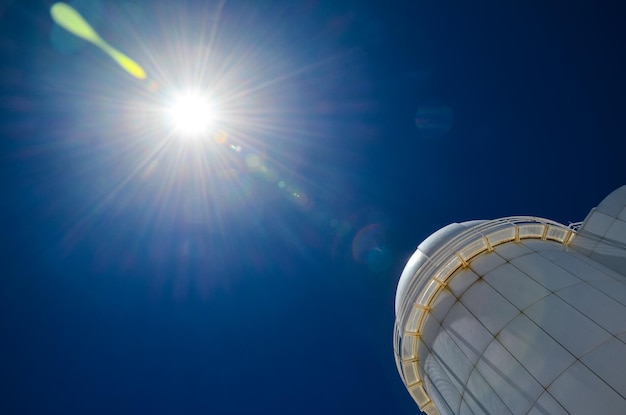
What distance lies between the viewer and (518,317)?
1020 centimetres

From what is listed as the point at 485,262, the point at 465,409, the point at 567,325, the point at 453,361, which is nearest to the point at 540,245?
the point at 485,262

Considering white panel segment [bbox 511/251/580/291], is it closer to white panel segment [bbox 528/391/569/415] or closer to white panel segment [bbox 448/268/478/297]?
white panel segment [bbox 448/268/478/297]

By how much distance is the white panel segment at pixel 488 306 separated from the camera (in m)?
10.5

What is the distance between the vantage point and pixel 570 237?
1489cm

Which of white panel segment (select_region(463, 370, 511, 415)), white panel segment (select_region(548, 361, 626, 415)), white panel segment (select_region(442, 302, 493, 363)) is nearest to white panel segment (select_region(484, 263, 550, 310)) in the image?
white panel segment (select_region(442, 302, 493, 363))

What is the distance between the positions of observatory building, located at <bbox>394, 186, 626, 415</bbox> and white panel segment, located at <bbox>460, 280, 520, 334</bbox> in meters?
0.04

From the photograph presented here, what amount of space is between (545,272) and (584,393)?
4254mm

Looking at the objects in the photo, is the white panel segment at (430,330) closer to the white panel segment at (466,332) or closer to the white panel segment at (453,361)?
the white panel segment at (453,361)

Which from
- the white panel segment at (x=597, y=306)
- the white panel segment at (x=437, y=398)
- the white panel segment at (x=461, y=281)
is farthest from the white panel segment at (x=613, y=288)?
the white panel segment at (x=437, y=398)

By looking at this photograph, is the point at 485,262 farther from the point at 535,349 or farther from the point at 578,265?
the point at 535,349

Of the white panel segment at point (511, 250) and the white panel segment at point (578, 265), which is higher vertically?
the white panel segment at point (511, 250)

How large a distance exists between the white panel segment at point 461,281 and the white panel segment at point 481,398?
9.98 feet

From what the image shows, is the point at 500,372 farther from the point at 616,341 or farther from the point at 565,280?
the point at 565,280

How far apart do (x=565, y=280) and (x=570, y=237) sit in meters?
5.81
